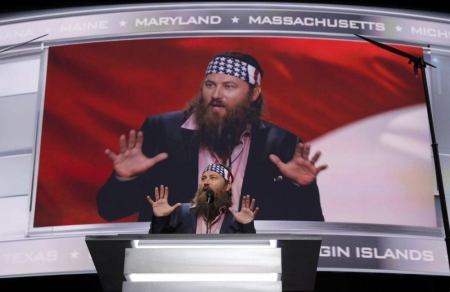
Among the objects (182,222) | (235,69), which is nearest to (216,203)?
(182,222)

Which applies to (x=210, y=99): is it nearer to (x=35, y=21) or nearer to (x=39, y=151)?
→ (x=39, y=151)

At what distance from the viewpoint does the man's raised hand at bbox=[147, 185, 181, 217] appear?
5023mm

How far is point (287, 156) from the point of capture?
5395mm

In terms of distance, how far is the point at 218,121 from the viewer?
5551 millimetres

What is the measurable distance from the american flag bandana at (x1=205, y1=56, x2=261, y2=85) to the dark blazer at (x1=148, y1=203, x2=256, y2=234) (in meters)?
1.33

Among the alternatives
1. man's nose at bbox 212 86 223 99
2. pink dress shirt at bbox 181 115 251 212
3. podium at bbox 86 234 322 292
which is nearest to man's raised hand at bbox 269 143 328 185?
pink dress shirt at bbox 181 115 251 212

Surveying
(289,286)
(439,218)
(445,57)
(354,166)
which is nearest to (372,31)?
(445,57)

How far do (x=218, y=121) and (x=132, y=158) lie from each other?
2.60 ft

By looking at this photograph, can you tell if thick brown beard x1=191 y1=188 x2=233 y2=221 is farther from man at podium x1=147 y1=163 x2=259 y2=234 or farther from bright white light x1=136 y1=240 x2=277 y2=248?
bright white light x1=136 y1=240 x2=277 y2=248

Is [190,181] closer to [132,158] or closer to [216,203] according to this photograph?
[132,158]

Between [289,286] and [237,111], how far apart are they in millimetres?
2843

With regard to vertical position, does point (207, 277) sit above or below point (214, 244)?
below

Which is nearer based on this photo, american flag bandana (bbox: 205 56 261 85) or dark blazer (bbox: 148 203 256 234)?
dark blazer (bbox: 148 203 256 234)

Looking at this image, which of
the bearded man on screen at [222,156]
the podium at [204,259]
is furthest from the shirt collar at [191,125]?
the podium at [204,259]
